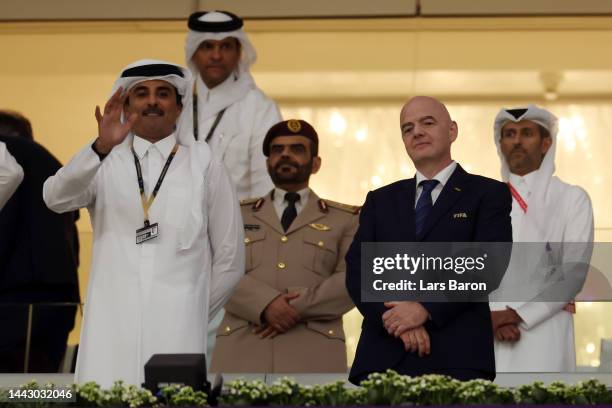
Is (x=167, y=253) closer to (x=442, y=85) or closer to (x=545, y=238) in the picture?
(x=545, y=238)

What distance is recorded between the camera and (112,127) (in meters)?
6.01

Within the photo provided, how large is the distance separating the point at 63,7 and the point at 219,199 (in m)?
5.17

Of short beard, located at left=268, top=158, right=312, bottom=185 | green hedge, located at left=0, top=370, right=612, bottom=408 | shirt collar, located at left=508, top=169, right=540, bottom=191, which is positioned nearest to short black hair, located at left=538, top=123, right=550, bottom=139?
shirt collar, located at left=508, top=169, right=540, bottom=191

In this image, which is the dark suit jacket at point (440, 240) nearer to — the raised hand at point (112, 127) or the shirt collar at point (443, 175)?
the shirt collar at point (443, 175)

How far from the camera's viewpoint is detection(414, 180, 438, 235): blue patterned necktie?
5.68m

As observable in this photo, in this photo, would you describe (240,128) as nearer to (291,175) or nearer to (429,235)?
(291,175)

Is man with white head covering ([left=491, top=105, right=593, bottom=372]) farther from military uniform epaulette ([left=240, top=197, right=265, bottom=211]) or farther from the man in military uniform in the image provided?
military uniform epaulette ([left=240, top=197, right=265, bottom=211])

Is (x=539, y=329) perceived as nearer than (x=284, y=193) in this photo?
Yes

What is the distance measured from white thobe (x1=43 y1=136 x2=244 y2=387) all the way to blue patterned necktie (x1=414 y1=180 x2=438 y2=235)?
0.88 m

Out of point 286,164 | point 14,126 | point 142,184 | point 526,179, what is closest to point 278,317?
point 286,164

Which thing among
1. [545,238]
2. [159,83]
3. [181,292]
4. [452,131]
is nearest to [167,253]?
[181,292]

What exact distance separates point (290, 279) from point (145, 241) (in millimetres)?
958

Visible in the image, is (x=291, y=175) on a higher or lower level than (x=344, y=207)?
higher

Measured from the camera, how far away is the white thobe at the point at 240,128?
7.93 meters
